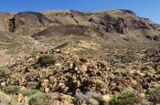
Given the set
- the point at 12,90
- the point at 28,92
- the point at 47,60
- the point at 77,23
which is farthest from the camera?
the point at 77,23

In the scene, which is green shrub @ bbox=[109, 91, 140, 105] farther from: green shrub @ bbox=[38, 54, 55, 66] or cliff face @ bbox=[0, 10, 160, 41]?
cliff face @ bbox=[0, 10, 160, 41]

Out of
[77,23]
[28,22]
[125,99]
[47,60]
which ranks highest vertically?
[28,22]

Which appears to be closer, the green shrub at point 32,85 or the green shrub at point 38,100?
the green shrub at point 38,100

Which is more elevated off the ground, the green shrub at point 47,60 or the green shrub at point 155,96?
the green shrub at point 47,60

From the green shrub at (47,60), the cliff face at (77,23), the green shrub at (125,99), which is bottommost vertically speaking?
the green shrub at (125,99)

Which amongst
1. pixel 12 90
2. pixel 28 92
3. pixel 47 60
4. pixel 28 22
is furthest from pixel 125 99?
pixel 28 22

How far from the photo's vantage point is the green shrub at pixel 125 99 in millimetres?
13547

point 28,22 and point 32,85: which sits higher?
point 28,22

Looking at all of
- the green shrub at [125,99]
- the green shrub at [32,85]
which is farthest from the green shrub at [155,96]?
the green shrub at [32,85]

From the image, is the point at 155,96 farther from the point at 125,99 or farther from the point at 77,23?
the point at 77,23

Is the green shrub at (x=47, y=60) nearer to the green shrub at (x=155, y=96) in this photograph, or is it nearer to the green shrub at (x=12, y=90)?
the green shrub at (x=12, y=90)

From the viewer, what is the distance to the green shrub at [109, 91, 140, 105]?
44.4 feet

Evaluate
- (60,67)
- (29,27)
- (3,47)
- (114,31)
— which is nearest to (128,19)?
(114,31)

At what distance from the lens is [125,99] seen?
13617 millimetres
